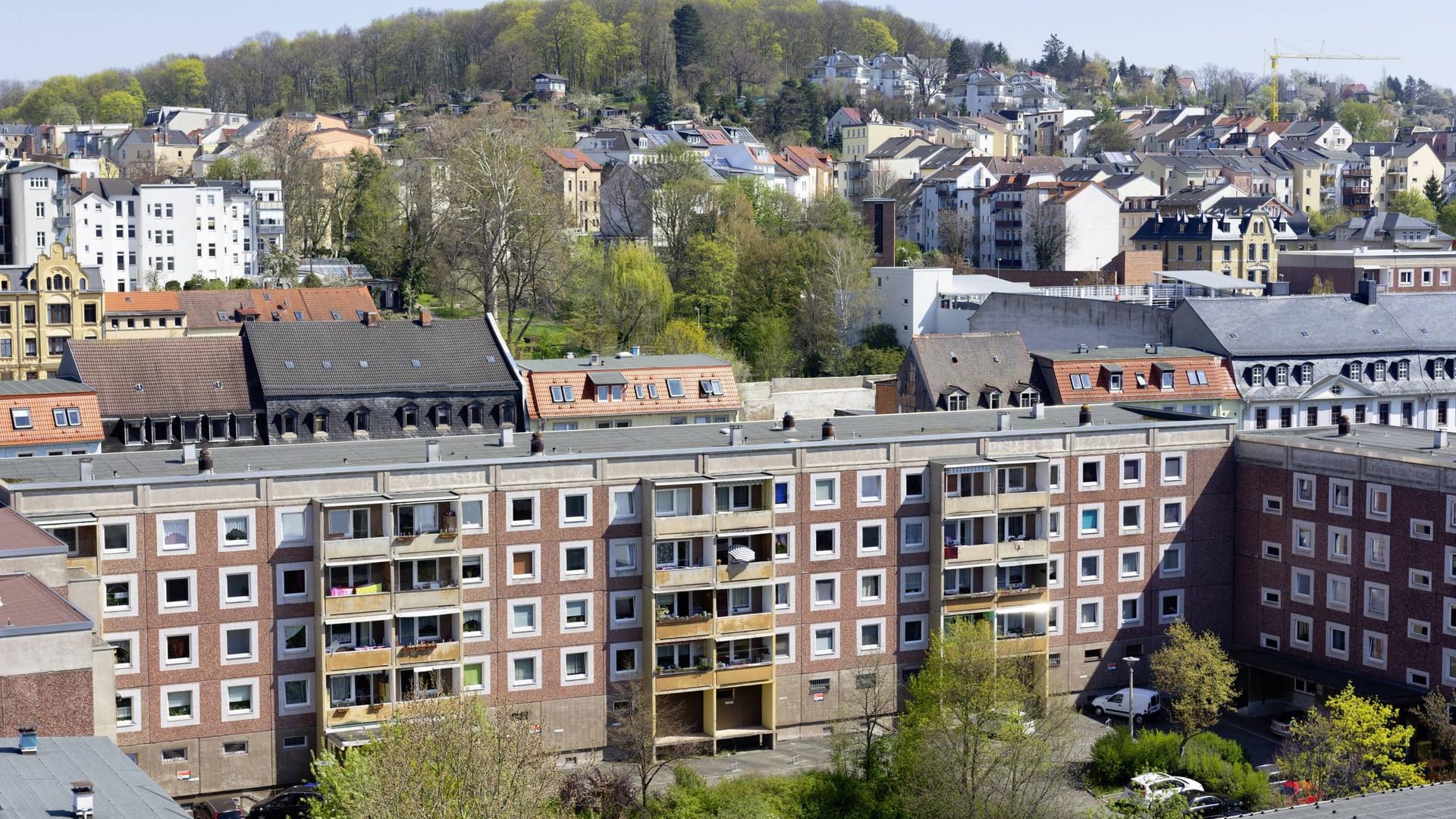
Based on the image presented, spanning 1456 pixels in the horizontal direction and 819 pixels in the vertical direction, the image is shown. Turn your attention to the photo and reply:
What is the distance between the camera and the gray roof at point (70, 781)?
25.4 metres

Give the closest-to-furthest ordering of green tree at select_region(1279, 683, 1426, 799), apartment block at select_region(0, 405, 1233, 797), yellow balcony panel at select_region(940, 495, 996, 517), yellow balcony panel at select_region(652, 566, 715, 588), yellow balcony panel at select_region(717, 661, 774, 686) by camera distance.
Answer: green tree at select_region(1279, 683, 1426, 799), apartment block at select_region(0, 405, 1233, 797), yellow balcony panel at select_region(652, 566, 715, 588), yellow balcony panel at select_region(717, 661, 774, 686), yellow balcony panel at select_region(940, 495, 996, 517)

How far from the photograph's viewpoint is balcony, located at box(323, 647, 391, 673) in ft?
146

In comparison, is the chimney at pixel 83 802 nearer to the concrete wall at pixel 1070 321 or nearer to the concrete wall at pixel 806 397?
the concrete wall at pixel 806 397

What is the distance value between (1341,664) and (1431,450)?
242 inches

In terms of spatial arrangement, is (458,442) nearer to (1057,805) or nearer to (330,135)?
(1057,805)

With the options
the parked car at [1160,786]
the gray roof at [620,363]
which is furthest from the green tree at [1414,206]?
the parked car at [1160,786]

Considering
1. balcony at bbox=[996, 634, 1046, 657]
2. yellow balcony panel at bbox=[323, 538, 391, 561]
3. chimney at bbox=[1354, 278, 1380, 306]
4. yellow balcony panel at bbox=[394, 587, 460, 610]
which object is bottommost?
balcony at bbox=[996, 634, 1046, 657]

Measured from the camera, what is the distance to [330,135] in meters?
156

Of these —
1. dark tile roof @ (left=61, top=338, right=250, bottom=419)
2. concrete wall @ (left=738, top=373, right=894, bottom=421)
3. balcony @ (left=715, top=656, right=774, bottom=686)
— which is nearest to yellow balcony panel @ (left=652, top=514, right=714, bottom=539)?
balcony @ (left=715, top=656, right=774, bottom=686)

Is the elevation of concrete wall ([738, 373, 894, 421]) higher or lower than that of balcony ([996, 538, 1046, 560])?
higher

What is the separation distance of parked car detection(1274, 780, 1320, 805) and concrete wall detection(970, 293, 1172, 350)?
109ft

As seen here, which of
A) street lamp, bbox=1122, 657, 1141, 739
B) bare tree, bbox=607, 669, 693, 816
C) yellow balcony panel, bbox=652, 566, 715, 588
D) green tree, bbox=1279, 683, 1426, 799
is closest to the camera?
green tree, bbox=1279, 683, 1426, 799

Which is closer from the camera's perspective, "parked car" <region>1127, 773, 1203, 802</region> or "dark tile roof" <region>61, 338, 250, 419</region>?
"parked car" <region>1127, 773, 1203, 802</region>

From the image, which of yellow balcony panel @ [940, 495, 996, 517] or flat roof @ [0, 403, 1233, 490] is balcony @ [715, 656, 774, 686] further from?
yellow balcony panel @ [940, 495, 996, 517]
